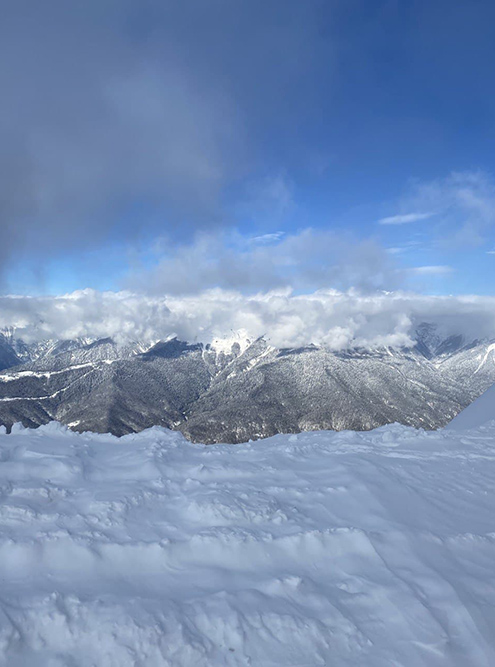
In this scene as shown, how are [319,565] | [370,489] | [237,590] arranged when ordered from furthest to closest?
1. [370,489]
2. [319,565]
3. [237,590]

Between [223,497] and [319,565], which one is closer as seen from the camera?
[319,565]

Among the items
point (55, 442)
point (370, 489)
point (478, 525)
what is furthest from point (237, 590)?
point (55, 442)

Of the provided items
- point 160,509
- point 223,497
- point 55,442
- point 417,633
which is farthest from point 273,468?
point 55,442

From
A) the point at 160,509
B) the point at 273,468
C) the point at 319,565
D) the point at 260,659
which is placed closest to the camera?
the point at 260,659

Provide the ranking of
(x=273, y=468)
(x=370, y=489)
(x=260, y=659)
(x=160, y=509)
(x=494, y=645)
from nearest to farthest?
(x=260, y=659) < (x=494, y=645) < (x=160, y=509) < (x=370, y=489) < (x=273, y=468)

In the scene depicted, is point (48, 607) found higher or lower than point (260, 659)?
higher

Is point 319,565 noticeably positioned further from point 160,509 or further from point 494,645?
point 160,509

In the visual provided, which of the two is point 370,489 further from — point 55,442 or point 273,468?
point 55,442
